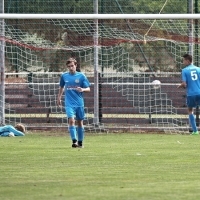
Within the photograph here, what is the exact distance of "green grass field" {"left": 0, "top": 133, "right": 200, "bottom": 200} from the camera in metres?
12.8

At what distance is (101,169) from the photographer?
53.3 feet

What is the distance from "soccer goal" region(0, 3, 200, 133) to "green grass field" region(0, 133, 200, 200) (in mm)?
3921

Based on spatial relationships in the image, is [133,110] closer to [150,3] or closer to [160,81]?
[160,81]

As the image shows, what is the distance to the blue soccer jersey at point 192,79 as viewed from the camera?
26.0 metres

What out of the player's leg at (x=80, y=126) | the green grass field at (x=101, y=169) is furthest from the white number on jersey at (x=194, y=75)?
the player's leg at (x=80, y=126)

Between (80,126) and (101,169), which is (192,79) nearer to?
(80,126)

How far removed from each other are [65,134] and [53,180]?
511 inches

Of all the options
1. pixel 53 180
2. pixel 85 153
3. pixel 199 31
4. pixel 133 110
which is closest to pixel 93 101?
pixel 133 110

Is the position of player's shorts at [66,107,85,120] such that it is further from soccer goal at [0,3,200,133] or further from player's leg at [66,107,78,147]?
soccer goal at [0,3,200,133]

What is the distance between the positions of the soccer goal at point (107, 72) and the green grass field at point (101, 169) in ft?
12.9

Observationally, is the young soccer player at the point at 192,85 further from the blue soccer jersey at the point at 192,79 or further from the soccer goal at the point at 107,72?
the soccer goal at the point at 107,72

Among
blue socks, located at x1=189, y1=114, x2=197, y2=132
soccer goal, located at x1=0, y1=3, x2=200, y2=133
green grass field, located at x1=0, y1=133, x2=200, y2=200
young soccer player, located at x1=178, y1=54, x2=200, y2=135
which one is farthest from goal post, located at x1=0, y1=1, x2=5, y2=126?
blue socks, located at x1=189, y1=114, x2=197, y2=132

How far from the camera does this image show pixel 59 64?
3033cm

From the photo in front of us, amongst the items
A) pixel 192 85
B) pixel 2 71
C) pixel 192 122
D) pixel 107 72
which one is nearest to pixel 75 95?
pixel 192 122
